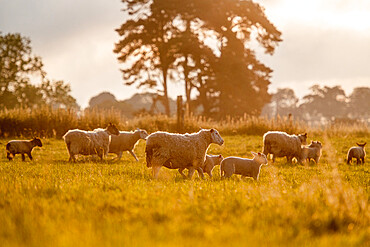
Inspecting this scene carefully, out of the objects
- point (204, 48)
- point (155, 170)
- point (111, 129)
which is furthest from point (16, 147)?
point (204, 48)

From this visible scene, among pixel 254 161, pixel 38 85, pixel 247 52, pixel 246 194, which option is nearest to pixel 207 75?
pixel 247 52

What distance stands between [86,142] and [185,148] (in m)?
4.91

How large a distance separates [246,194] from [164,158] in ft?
10.5

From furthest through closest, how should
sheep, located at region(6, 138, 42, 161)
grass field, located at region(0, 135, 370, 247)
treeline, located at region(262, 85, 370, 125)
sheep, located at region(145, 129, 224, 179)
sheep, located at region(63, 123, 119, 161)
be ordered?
1. treeline, located at region(262, 85, 370, 125)
2. sheep, located at region(6, 138, 42, 161)
3. sheep, located at region(63, 123, 119, 161)
4. sheep, located at region(145, 129, 224, 179)
5. grass field, located at region(0, 135, 370, 247)

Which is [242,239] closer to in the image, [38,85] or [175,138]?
[175,138]

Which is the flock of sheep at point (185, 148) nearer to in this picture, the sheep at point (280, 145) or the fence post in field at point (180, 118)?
the sheep at point (280, 145)

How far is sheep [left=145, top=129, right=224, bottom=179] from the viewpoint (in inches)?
327

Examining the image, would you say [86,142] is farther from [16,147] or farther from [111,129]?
[16,147]

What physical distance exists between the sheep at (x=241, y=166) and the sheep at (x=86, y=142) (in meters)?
5.19

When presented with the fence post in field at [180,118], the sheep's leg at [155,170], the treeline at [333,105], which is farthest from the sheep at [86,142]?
the treeline at [333,105]

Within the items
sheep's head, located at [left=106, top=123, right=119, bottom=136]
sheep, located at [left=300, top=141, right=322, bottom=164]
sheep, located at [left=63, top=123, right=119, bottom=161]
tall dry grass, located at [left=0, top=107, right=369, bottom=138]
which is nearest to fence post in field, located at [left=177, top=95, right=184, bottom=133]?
tall dry grass, located at [left=0, top=107, right=369, bottom=138]

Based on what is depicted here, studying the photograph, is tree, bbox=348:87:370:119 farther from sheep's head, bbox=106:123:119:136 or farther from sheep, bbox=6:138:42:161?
sheep, bbox=6:138:42:161

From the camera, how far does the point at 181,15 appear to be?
4566cm

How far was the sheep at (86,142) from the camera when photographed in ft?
39.9
